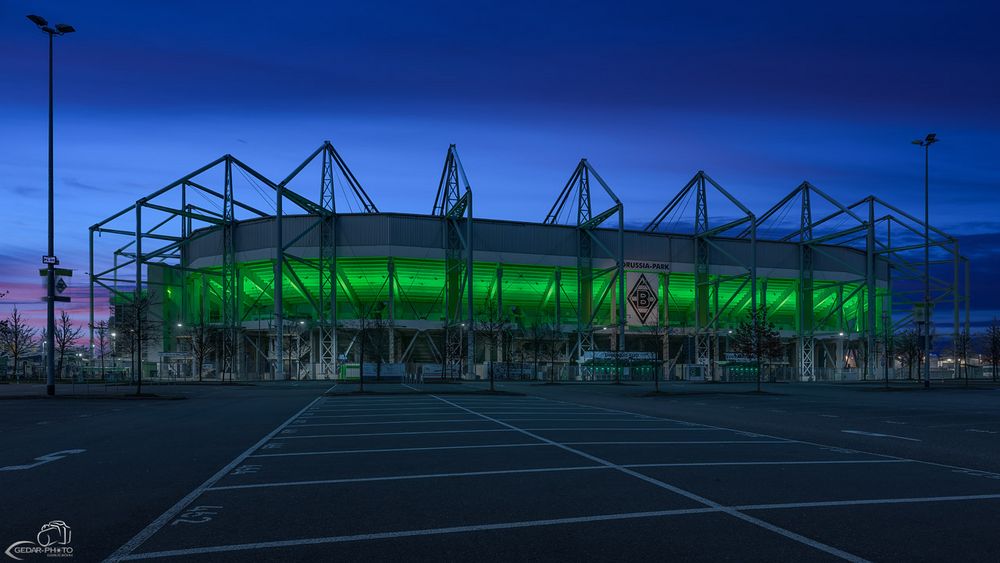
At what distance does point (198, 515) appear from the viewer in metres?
6.76

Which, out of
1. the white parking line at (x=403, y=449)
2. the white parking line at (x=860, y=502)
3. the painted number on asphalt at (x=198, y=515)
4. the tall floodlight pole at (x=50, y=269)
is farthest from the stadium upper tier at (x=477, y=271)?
the white parking line at (x=860, y=502)

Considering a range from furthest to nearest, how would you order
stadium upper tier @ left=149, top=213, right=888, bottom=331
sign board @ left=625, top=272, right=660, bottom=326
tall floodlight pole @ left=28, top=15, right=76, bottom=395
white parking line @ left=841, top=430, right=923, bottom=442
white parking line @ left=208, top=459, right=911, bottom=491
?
sign board @ left=625, top=272, right=660, bottom=326
stadium upper tier @ left=149, top=213, right=888, bottom=331
tall floodlight pole @ left=28, top=15, right=76, bottom=395
white parking line @ left=841, top=430, right=923, bottom=442
white parking line @ left=208, top=459, right=911, bottom=491

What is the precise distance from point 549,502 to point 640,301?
6728cm

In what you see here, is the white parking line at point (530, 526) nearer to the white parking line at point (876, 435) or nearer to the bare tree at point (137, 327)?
the white parking line at point (876, 435)

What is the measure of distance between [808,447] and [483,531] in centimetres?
833

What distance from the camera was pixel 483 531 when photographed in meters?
6.13

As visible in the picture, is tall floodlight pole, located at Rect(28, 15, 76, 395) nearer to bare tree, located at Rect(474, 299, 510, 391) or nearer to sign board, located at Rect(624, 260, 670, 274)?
bare tree, located at Rect(474, 299, 510, 391)

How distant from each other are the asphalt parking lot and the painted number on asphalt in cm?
2

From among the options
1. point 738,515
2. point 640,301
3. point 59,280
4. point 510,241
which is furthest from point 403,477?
point 640,301

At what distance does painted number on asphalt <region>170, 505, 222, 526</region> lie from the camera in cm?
650

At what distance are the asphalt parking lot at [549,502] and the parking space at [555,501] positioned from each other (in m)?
0.03

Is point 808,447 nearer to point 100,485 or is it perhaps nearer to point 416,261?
point 100,485

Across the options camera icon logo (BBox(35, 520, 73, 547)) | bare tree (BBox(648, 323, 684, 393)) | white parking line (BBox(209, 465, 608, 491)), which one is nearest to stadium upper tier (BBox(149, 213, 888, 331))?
bare tree (BBox(648, 323, 684, 393))

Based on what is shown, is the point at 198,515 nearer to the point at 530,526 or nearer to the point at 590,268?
the point at 530,526
